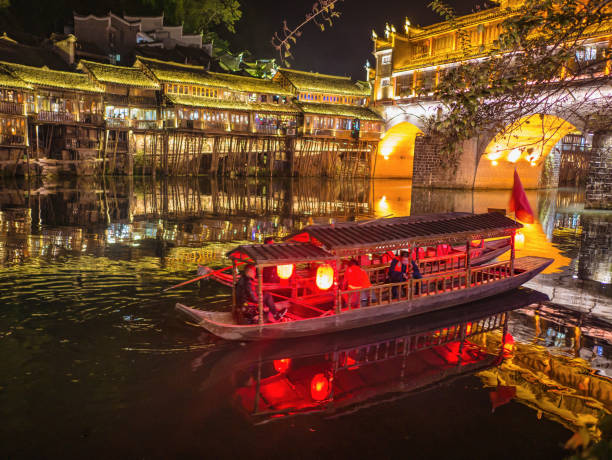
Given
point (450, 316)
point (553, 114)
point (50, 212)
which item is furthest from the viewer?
point (553, 114)

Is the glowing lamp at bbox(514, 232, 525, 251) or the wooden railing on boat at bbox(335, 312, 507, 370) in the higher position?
the glowing lamp at bbox(514, 232, 525, 251)

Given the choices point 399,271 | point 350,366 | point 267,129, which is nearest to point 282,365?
point 350,366

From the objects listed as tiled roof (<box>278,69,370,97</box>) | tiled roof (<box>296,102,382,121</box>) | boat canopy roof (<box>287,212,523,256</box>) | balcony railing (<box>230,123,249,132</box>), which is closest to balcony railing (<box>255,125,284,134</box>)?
balcony railing (<box>230,123,249,132</box>)

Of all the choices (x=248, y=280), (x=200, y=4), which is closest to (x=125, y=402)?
(x=248, y=280)

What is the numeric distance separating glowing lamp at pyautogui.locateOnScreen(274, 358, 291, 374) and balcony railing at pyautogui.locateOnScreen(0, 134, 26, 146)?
35.0 meters

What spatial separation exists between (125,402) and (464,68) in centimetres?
676

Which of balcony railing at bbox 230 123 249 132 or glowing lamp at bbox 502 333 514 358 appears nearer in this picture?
glowing lamp at bbox 502 333 514 358

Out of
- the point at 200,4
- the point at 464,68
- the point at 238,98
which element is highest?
the point at 200,4

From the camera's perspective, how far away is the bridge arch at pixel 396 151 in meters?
51.8

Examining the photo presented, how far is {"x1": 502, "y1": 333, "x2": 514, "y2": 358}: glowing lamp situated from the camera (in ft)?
29.0

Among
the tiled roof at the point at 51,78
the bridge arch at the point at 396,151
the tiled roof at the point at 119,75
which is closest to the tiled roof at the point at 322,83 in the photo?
the bridge arch at the point at 396,151

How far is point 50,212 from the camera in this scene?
22375 mm

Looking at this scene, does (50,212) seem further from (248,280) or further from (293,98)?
(293,98)

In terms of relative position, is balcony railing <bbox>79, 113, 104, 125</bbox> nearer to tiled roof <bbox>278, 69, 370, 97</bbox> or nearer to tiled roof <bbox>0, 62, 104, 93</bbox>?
tiled roof <bbox>0, 62, 104, 93</bbox>
